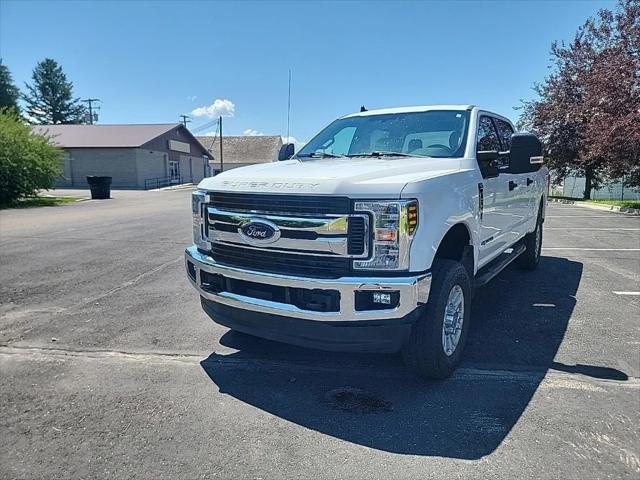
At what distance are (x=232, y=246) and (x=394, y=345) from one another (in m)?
1.38

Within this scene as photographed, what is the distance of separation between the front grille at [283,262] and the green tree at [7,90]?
5913 cm

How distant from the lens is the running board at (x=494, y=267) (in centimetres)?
439

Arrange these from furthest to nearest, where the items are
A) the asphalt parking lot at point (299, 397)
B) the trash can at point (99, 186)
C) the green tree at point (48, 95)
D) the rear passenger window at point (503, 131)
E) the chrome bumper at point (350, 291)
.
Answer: the green tree at point (48, 95) → the trash can at point (99, 186) → the rear passenger window at point (503, 131) → the chrome bumper at point (350, 291) → the asphalt parking lot at point (299, 397)

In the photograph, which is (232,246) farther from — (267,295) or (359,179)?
(359,179)

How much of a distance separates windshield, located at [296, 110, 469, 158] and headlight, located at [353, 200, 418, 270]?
1.44 metres

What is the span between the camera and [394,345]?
124 inches

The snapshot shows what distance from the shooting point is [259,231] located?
10.9ft

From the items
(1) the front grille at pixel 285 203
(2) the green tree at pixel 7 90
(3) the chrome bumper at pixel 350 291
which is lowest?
(3) the chrome bumper at pixel 350 291

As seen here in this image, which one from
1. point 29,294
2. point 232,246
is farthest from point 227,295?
point 29,294

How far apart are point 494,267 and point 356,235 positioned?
2.54 metres

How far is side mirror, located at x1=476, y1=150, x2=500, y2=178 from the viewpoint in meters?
4.27

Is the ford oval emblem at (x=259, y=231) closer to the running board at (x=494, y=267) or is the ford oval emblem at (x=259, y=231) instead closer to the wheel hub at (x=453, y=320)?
the wheel hub at (x=453, y=320)

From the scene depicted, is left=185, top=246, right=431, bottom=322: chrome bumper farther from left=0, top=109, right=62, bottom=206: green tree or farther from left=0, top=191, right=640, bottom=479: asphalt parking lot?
left=0, top=109, right=62, bottom=206: green tree

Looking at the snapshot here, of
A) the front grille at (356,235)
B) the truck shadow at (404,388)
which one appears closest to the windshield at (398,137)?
the front grille at (356,235)
